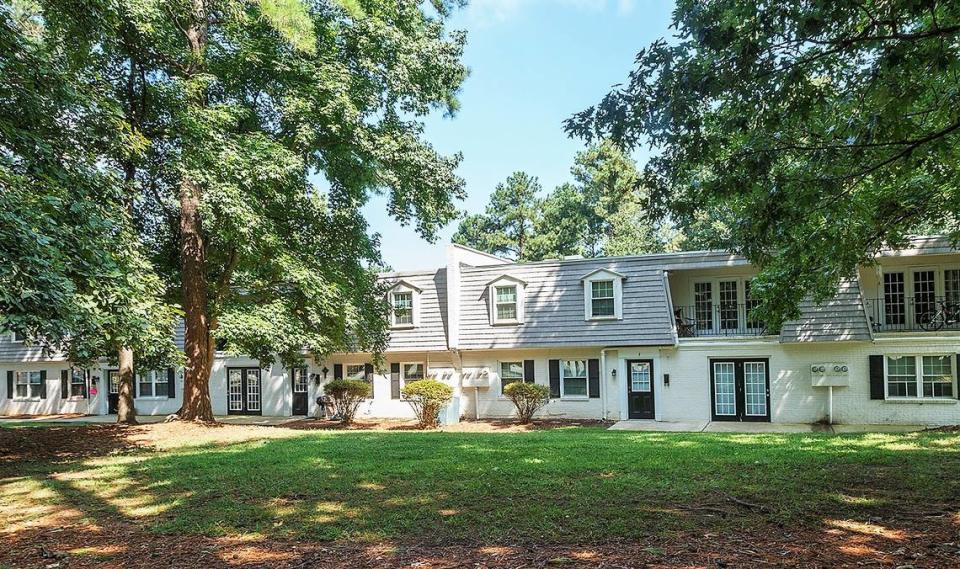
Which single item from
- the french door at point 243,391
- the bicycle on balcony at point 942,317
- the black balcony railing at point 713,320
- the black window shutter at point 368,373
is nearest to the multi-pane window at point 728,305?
the black balcony railing at point 713,320

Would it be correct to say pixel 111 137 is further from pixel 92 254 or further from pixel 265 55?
pixel 265 55

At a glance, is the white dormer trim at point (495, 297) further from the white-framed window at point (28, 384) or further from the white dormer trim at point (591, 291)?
the white-framed window at point (28, 384)

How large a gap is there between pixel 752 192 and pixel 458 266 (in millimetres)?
15445

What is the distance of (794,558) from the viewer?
15.4 ft

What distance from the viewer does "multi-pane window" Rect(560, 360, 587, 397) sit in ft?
69.1

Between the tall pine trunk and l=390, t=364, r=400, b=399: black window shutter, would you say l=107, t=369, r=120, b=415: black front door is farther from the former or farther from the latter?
the tall pine trunk

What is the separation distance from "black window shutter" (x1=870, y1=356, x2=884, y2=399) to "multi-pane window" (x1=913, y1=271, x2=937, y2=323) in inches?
104

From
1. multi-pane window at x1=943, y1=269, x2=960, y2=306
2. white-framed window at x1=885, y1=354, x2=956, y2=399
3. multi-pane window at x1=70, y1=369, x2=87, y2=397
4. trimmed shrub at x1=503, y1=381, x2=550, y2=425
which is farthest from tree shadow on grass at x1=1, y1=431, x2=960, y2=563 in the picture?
multi-pane window at x1=70, y1=369, x2=87, y2=397

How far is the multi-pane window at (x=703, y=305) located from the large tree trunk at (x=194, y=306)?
49.6ft

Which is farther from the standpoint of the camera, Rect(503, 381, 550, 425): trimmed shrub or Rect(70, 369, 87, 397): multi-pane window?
Rect(70, 369, 87, 397): multi-pane window

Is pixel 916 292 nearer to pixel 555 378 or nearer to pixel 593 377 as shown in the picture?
pixel 593 377

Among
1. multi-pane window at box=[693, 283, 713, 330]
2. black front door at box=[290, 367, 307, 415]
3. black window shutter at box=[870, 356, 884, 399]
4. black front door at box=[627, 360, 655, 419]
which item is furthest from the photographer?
black front door at box=[290, 367, 307, 415]

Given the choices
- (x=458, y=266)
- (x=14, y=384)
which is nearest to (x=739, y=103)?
(x=458, y=266)

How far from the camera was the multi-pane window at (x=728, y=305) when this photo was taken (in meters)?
21.2
